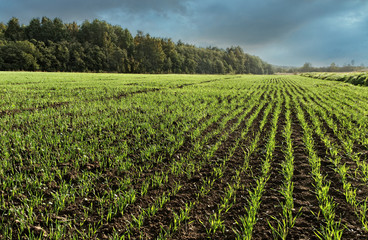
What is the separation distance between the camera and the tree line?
66.2 metres

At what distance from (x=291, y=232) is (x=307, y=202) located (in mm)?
964

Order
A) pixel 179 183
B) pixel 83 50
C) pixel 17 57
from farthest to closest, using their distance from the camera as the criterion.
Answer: pixel 83 50
pixel 17 57
pixel 179 183

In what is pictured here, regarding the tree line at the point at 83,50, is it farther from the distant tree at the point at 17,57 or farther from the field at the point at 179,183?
the field at the point at 179,183

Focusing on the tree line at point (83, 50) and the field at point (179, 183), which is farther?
the tree line at point (83, 50)

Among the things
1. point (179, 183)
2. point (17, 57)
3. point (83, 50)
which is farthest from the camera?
point (83, 50)

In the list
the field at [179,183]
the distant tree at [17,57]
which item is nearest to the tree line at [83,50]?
the distant tree at [17,57]

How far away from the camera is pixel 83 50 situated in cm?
7969

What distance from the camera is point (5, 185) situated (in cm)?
396

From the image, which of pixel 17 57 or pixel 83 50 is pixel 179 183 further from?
pixel 83 50

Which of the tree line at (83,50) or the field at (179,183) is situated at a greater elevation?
the tree line at (83,50)

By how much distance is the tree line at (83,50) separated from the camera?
66.2 metres

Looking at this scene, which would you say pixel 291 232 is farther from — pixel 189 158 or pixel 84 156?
pixel 84 156

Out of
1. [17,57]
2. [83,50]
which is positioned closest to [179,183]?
[17,57]

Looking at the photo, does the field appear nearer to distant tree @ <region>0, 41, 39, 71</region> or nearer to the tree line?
distant tree @ <region>0, 41, 39, 71</region>
